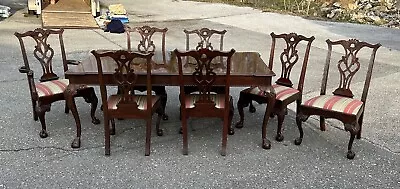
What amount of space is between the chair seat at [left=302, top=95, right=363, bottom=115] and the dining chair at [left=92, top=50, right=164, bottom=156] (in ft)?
4.55

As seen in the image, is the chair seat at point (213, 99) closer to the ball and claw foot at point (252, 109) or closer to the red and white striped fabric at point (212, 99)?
the red and white striped fabric at point (212, 99)

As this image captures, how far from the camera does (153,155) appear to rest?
12.0 feet

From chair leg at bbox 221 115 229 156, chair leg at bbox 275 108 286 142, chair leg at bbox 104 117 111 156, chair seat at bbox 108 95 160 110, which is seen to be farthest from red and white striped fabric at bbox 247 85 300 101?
chair leg at bbox 104 117 111 156

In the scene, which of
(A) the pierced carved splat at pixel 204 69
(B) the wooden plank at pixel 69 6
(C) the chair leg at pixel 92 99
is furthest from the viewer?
(B) the wooden plank at pixel 69 6

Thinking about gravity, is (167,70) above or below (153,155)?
above

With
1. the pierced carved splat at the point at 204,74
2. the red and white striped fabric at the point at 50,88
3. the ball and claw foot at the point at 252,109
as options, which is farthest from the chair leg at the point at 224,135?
the red and white striped fabric at the point at 50,88

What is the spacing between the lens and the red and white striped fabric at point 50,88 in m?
3.91

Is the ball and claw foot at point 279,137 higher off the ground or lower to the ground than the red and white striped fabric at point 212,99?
lower

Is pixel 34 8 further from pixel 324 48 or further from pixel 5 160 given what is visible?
pixel 5 160

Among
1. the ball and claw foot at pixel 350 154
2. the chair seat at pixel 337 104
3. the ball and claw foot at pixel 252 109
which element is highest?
the chair seat at pixel 337 104

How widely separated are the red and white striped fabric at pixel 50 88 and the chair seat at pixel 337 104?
7.35 feet

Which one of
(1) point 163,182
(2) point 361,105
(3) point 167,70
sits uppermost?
(3) point 167,70

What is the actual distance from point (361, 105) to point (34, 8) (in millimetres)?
9409

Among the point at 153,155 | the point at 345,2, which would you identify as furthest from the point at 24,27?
the point at 345,2
